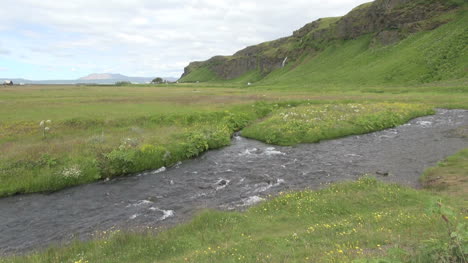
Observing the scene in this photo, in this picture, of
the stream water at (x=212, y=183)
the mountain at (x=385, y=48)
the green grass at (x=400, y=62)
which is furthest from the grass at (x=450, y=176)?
the mountain at (x=385, y=48)

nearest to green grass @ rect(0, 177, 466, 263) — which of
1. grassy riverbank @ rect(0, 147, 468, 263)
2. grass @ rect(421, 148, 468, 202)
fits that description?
grassy riverbank @ rect(0, 147, 468, 263)

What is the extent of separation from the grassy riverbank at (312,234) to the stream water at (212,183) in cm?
285

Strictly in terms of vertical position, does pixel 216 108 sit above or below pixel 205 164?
above

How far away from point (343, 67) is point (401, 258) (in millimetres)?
117903

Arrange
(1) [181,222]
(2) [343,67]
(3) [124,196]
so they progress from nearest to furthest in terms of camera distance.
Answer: (1) [181,222] < (3) [124,196] < (2) [343,67]

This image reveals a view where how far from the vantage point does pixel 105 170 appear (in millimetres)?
25750

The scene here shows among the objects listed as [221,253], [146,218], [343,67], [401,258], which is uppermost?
[343,67]

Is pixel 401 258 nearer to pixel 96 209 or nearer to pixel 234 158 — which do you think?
pixel 96 209

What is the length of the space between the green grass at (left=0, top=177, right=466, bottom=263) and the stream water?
8.72 ft

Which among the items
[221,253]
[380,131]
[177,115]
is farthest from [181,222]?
[380,131]

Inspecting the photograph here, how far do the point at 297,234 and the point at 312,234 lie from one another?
646mm

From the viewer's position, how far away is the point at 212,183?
938 inches

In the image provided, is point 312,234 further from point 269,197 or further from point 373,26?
point 373,26

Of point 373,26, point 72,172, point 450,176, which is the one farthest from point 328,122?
point 373,26
